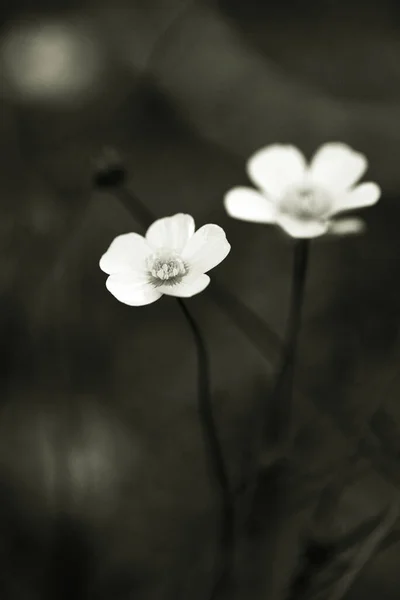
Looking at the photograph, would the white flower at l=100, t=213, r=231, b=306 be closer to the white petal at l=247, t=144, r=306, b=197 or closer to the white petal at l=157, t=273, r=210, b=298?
the white petal at l=157, t=273, r=210, b=298

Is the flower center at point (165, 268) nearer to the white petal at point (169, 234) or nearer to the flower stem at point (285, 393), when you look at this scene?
the white petal at point (169, 234)

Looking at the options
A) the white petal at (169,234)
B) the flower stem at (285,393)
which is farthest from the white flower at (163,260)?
the flower stem at (285,393)

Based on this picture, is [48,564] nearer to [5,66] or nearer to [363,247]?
[363,247]

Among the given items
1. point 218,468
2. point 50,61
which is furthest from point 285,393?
point 50,61

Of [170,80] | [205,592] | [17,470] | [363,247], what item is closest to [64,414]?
[17,470]

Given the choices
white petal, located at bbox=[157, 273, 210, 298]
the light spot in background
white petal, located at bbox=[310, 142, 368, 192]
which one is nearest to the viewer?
white petal, located at bbox=[157, 273, 210, 298]

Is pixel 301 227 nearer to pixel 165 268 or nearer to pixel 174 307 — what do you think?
pixel 165 268

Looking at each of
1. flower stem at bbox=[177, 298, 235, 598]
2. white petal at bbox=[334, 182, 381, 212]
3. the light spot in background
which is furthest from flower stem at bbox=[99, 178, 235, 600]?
the light spot in background
